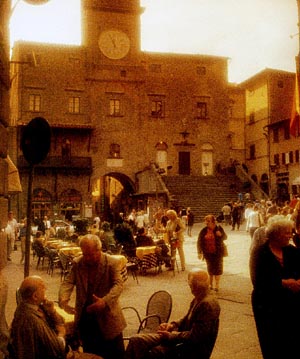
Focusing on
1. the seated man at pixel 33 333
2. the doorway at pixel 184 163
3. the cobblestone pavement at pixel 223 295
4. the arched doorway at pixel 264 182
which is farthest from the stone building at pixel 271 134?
the seated man at pixel 33 333

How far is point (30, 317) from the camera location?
12.6 ft

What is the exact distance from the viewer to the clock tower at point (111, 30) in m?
39.8

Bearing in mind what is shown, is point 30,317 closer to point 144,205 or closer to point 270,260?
point 270,260

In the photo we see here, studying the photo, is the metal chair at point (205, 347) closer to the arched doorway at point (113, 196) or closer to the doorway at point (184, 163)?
the arched doorway at point (113, 196)

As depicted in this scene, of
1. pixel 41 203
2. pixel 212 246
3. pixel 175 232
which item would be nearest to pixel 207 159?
pixel 41 203

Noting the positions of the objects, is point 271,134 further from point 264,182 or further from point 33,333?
point 33,333

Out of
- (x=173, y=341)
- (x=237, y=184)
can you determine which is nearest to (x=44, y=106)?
(x=237, y=184)

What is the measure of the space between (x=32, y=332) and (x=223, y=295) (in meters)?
6.49

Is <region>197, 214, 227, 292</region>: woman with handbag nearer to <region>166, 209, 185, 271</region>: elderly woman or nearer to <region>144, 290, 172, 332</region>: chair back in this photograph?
<region>166, 209, 185, 271</region>: elderly woman

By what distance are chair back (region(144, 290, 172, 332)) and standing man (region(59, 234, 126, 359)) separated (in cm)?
72

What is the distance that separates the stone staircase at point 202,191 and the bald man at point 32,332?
1116 inches

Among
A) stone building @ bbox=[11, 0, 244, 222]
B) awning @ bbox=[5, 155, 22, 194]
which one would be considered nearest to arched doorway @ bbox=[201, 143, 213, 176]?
stone building @ bbox=[11, 0, 244, 222]

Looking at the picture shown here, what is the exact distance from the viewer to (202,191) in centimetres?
3647

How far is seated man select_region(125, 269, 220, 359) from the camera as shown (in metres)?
4.27
